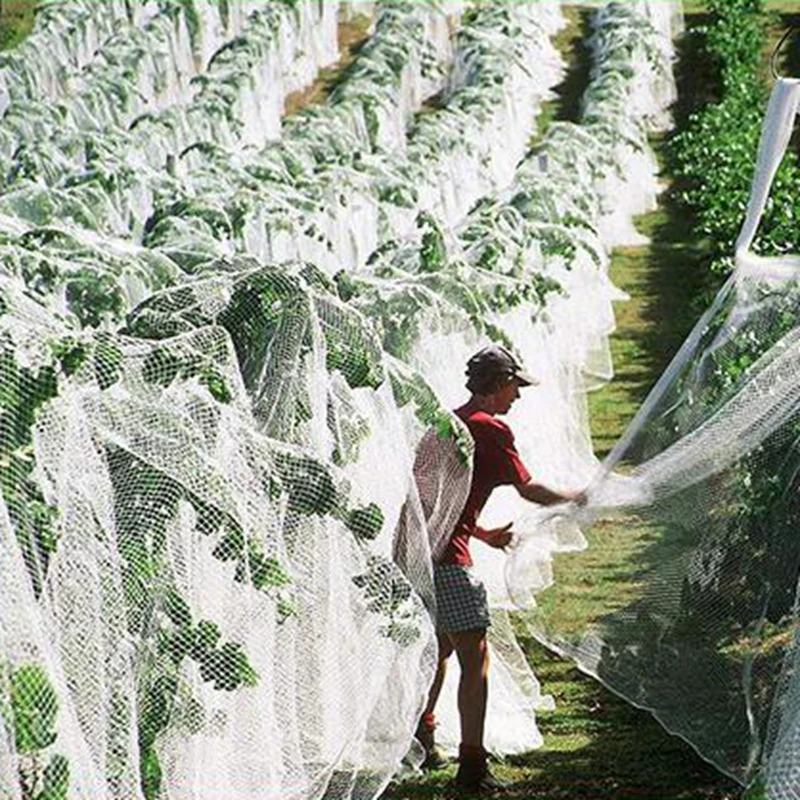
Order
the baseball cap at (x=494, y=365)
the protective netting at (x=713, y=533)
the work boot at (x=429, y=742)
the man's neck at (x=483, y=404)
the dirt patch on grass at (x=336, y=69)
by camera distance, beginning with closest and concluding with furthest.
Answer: the protective netting at (x=713, y=533) → the baseball cap at (x=494, y=365) → the man's neck at (x=483, y=404) → the work boot at (x=429, y=742) → the dirt patch on grass at (x=336, y=69)

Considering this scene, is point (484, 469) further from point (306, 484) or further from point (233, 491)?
point (233, 491)

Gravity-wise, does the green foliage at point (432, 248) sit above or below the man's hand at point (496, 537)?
above

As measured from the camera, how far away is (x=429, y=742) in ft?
27.7

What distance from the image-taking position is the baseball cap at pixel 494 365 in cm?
814

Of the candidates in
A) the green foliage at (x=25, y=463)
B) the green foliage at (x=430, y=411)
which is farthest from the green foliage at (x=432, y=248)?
the green foliage at (x=25, y=463)

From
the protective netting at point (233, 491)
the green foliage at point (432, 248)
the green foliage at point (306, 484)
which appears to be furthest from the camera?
the green foliage at point (432, 248)

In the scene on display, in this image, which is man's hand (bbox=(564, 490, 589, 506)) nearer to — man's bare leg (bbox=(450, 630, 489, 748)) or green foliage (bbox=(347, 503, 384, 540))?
man's bare leg (bbox=(450, 630, 489, 748))

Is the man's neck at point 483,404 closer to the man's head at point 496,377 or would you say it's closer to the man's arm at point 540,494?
the man's head at point 496,377

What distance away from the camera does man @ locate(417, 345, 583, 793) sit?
7996 millimetres

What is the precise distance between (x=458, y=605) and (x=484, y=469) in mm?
501

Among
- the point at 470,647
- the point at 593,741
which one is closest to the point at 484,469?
the point at 470,647

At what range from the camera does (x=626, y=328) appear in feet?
55.4

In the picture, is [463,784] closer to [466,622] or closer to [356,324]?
[466,622]

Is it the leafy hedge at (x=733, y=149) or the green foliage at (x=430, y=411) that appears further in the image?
the leafy hedge at (x=733, y=149)
